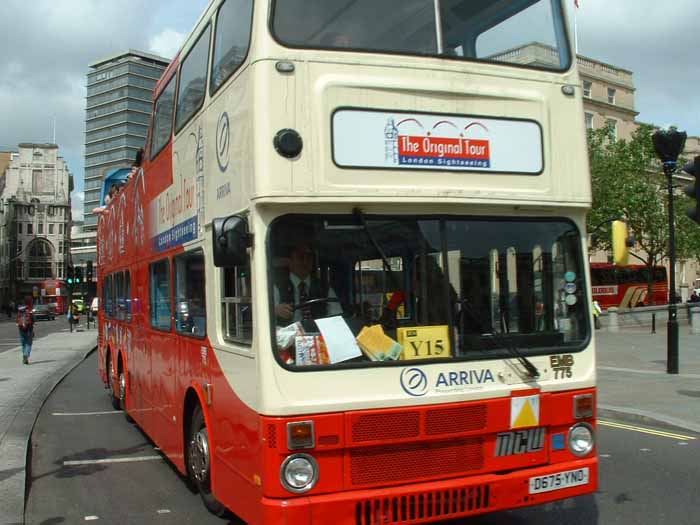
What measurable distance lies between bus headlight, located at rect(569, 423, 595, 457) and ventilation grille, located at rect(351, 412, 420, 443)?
1181 millimetres

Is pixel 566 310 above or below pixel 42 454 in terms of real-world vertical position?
above

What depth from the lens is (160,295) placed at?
7.47 metres

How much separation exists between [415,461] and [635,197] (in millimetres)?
37821

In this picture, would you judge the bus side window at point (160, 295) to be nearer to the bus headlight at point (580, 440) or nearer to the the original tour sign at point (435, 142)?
the the original tour sign at point (435, 142)

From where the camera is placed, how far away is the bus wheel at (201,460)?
5785 millimetres

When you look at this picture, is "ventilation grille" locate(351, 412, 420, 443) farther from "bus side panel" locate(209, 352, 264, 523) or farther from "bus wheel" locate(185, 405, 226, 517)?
"bus wheel" locate(185, 405, 226, 517)

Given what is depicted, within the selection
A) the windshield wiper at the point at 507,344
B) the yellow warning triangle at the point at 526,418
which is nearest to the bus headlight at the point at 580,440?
the yellow warning triangle at the point at 526,418

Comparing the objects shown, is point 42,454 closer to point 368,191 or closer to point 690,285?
point 368,191

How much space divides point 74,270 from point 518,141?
87.1ft

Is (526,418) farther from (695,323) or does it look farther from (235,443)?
(695,323)

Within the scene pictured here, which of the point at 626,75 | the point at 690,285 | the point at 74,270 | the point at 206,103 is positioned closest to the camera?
the point at 206,103

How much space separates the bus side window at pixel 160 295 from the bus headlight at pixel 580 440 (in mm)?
3789

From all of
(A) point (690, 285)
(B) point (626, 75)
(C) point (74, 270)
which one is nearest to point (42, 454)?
(C) point (74, 270)

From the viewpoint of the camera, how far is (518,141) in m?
5.04
